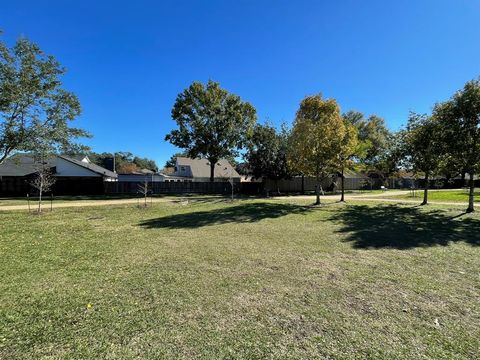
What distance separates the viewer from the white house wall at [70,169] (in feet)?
95.9

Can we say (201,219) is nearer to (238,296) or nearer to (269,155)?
(238,296)

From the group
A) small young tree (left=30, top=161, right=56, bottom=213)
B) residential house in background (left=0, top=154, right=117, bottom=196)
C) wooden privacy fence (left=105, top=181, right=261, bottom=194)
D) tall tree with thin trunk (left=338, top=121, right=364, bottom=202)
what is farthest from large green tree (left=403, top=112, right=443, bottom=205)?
residential house in background (left=0, top=154, right=117, bottom=196)

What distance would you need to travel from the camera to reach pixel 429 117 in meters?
17.2

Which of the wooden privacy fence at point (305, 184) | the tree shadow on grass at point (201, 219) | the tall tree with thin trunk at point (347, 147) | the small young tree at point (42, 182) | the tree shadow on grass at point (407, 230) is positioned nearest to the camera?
the tree shadow on grass at point (407, 230)

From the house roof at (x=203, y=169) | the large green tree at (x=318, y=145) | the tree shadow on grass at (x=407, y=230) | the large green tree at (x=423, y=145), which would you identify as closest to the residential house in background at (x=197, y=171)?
the house roof at (x=203, y=169)

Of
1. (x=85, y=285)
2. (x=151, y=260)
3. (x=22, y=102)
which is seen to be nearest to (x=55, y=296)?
(x=85, y=285)

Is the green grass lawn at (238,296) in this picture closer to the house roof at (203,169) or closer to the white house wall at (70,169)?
the white house wall at (70,169)

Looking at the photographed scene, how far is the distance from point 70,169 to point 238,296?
3063 cm

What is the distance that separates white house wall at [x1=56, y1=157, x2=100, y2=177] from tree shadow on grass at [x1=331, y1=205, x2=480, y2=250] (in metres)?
26.1

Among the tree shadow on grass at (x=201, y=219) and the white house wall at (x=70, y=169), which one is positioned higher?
the white house wall at (x=70, y=169)

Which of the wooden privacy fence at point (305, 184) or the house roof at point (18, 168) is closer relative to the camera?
the house roof at point (18, 168)

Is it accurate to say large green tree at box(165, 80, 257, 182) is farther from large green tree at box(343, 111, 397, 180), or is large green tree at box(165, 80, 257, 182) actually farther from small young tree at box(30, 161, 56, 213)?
large green tree at box(343, 111, 397, 180)

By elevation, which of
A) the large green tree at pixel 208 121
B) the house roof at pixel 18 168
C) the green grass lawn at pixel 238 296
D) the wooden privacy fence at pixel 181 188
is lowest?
the green grass lawn at pixel 238 296

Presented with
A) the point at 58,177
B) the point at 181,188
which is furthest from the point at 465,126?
the point at 58,177
